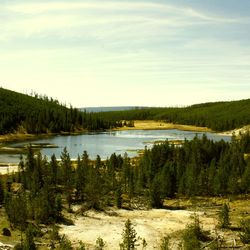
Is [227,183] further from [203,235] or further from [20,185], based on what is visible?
[20,185]

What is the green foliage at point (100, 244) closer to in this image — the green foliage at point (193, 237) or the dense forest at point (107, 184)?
the green foliage at point (193, 237)

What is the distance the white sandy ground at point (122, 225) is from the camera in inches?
1982

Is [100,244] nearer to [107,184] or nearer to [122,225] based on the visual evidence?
[122,225]

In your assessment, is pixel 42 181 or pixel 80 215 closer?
pixel 80 215

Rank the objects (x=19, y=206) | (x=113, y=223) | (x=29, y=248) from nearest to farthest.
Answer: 1. (x=29, y=248)
2. (x=19, y=206)
3. (x=113, y=223)

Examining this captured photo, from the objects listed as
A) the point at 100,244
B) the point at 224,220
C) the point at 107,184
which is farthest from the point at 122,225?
the point at 107,184

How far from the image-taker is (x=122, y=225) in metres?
56.7

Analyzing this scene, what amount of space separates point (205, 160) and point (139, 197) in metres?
39.8

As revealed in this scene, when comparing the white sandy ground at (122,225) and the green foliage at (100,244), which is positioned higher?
the green foliage at (100,244)

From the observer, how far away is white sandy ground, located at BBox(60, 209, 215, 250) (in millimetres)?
50344

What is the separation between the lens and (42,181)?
79.6m

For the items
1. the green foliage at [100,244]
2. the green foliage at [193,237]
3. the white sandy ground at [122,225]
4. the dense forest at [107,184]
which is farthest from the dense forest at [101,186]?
the green foliage at [193,237]

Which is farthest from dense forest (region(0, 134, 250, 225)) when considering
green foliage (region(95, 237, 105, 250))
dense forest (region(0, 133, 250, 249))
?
green foliage (region(95, 237, 105, 250))

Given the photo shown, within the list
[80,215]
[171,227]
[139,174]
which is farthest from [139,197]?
[171,227]
